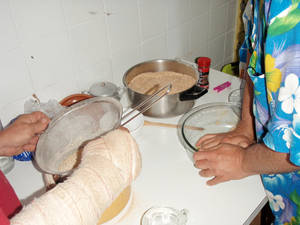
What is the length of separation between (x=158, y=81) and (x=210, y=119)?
0.24m

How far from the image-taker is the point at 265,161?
0.63 metres

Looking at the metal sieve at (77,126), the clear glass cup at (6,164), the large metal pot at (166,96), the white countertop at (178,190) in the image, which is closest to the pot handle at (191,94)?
the large metal pot at (166,96)

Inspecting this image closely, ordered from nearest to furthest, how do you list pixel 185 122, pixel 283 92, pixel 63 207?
pixel 63 207 < pixel 283 92 < pixel 185 122

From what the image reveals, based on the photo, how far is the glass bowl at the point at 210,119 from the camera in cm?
91

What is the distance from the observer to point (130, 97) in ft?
3.21

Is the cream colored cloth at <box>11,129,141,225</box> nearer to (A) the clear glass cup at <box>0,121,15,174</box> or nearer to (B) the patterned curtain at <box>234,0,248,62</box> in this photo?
(A) the clear glass cup at <box>0,121,15,174</box>

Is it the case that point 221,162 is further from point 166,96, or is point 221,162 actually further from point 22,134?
point 22,134

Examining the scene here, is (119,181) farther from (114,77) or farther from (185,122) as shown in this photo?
(114,77)

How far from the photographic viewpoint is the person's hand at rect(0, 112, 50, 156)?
708 millimetres

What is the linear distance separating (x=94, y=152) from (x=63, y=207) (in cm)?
10

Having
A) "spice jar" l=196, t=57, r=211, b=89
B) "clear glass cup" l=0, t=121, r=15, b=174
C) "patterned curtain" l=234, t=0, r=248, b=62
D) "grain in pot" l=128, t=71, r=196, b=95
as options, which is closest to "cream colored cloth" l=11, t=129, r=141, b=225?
"clear glass cup" l=0, t=121, r=15, b=174

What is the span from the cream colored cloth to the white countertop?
0.26 metres

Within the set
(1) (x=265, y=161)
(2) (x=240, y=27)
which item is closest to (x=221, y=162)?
(1) (x=265, y=161)

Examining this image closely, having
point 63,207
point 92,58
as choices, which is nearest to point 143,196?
point 63,207
